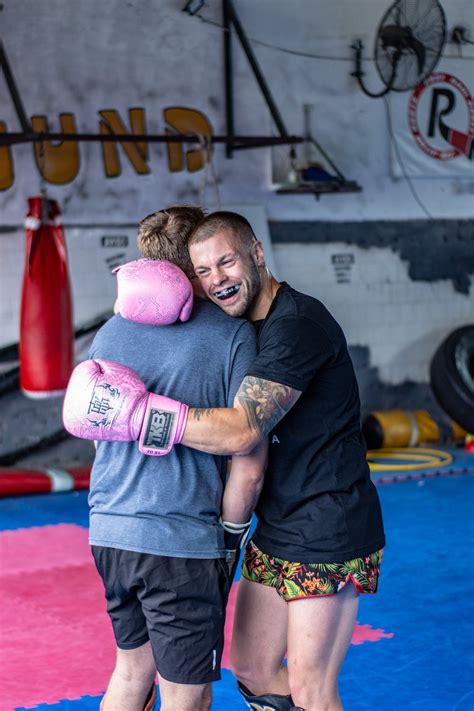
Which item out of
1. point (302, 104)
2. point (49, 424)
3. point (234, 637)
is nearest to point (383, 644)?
point (234, 637)

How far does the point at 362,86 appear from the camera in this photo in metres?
8.30

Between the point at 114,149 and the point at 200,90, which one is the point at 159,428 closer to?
the point at 114,149

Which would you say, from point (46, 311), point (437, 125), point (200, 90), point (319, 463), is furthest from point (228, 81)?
point (319, 463)

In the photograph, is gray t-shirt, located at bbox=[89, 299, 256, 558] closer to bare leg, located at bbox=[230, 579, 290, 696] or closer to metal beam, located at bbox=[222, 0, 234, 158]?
bare leg, located at bbox=[230, 579, 290, 696]

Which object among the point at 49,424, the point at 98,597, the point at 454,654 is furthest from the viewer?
the point at 49,424

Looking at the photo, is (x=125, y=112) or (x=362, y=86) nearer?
(x=125, y=112)

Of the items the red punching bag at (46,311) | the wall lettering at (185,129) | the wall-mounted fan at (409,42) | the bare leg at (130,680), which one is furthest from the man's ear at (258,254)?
the wall lettering at (185,129)

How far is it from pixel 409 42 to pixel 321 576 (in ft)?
17.9

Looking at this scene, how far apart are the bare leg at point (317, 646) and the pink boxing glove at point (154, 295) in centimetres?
81

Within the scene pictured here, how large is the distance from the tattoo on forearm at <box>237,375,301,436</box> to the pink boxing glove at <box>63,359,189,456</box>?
15 cm

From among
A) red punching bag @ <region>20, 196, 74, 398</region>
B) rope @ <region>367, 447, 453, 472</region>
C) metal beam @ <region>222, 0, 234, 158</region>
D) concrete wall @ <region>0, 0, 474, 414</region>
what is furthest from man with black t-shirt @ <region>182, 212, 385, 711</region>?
metal beam @ <region>222, 0, 234, 158</region>

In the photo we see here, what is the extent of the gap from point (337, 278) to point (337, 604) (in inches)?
243

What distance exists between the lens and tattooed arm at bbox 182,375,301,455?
7.29ft

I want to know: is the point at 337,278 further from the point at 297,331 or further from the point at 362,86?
the point at 297,331
